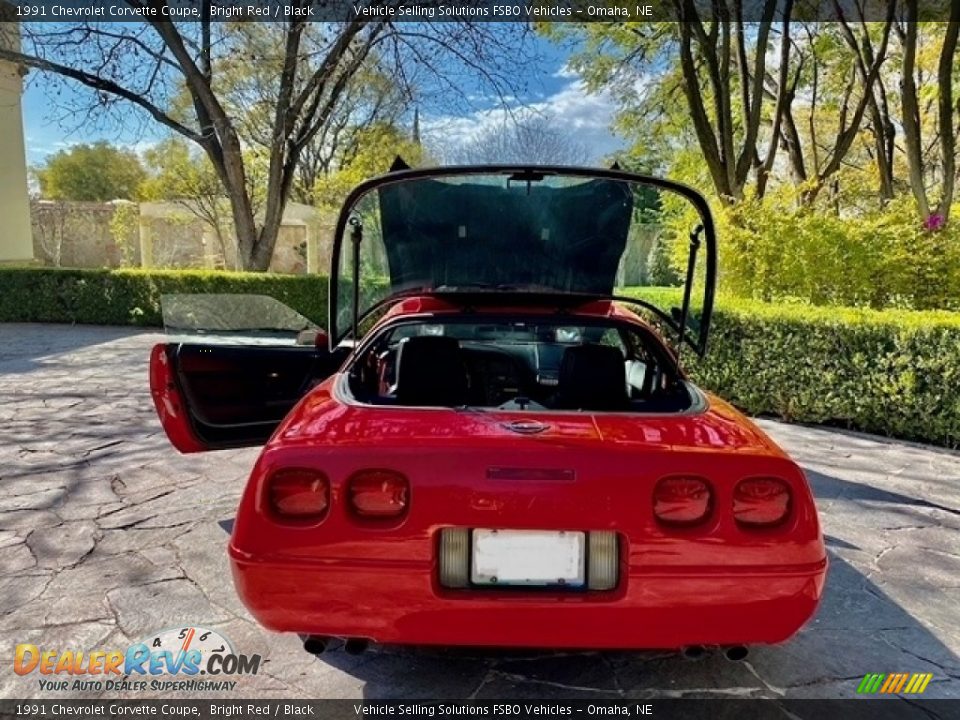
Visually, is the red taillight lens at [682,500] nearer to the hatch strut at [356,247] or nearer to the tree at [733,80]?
the hatch strut at [356,247]

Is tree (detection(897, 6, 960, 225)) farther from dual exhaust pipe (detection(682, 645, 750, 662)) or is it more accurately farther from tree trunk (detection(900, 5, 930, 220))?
dual exhaust pipe (detection(682, 645, 750, 662))

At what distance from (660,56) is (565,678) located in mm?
12547

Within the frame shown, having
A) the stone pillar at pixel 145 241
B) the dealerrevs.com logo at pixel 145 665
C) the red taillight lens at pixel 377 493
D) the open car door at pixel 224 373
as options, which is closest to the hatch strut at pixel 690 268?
the red taillight lens at pixel 377 493

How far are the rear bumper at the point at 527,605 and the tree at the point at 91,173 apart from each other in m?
38.6

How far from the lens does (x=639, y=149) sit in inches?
645

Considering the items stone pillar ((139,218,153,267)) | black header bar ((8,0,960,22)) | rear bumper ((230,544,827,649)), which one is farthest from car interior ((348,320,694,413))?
stone pillar ((139,218,153,267))

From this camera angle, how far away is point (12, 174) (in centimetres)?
1495

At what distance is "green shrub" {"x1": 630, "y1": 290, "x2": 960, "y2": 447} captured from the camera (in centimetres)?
509

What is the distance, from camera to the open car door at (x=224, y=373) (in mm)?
3066

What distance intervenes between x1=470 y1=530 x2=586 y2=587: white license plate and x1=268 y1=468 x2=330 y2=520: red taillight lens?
44cm

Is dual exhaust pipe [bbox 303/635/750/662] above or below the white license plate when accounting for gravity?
below

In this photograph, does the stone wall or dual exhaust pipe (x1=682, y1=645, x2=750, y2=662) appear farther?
the stone wall

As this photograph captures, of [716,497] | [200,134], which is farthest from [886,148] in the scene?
[716,497]

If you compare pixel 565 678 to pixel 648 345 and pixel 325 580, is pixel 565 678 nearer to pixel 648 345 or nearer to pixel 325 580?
pixel 325 580
